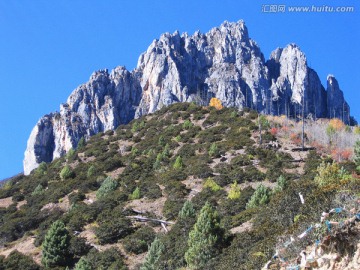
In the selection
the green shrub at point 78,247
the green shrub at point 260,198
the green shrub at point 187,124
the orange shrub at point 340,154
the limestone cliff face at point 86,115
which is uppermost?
the limestone cliff face at point 86,115

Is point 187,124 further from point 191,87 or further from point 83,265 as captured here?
point 191,87

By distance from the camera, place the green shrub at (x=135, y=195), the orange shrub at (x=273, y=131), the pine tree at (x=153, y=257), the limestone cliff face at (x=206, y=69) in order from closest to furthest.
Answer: the pine tree at (x=153, y=257), the green shrub at (x=135, y=195), the orange shrub at (x=273, y=131), the limestone cliff face at (x=206, y=69)

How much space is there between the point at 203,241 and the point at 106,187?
59.1ft

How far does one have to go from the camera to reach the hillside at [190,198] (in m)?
14.6

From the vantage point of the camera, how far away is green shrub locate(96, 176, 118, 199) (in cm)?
3516

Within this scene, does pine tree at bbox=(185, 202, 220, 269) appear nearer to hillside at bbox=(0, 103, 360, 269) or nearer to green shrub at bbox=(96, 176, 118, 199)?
hillside at bbox=(0, 103, 360, 269)

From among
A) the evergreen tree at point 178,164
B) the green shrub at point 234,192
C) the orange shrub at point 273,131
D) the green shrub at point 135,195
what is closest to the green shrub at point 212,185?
the green shrub at point 234,192

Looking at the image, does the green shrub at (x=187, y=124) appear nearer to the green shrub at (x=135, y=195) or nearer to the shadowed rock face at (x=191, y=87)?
the green shrub at (x=135, y=195)

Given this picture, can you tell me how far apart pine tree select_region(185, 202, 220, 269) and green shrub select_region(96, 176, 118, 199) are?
15.8 metres

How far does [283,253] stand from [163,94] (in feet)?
359

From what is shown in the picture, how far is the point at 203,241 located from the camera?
19.3 metres

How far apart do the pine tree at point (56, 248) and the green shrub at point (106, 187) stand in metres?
9.41

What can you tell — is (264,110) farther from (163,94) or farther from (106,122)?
(106,122)

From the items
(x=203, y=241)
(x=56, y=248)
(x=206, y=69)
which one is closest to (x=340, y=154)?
(x=203, y=241)
